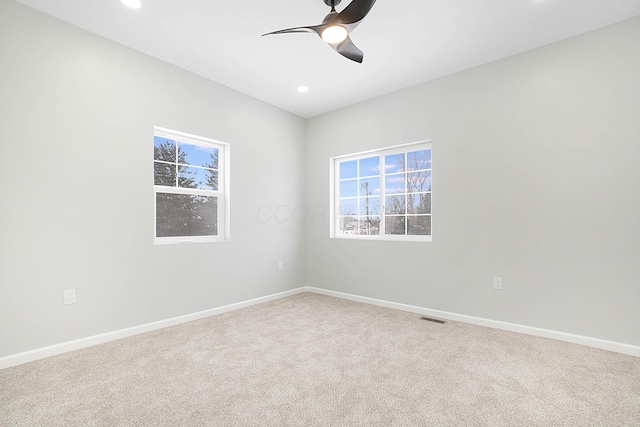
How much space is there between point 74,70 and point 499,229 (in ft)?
13.5

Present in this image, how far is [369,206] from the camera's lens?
422 centimetres

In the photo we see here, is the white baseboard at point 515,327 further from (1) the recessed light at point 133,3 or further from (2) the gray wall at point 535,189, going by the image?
A: (1) the recessed light at point 133,3

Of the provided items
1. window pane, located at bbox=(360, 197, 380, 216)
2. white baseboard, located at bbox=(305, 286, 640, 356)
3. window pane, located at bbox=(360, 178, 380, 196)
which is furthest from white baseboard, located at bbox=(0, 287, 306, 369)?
window pane, located at bbox=(360, 178, 380, 196)

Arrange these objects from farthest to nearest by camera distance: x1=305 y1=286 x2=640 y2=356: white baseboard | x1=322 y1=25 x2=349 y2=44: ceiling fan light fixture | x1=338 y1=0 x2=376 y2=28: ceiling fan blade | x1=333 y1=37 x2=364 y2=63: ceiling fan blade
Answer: x1=305 y1=286 x2=640 y2=356: white baseboard
x1=333 y1=37 x2=364 y2=63: ceiling fan blade
x1=322 y1=25 x2=349 y2=44: ceiling fan light fixture
x1=338 y1=0 x2=376 y2=28: ceiling fan blade

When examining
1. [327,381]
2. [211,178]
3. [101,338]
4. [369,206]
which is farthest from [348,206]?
[101,338]

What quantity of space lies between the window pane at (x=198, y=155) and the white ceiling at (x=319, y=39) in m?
0.81

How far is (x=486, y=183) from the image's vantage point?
316 centimetres

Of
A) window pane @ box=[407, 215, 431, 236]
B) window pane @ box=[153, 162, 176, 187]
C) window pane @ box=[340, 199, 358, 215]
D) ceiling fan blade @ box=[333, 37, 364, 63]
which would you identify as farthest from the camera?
window pane @ box=[340, 199, 358, 215]

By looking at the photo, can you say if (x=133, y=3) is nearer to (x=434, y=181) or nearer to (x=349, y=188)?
(x=349, y=188)

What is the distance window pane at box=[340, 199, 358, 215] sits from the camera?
438 cm

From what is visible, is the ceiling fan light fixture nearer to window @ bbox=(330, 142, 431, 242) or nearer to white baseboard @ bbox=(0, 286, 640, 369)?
window @ bbox=(330, 142, 431, 242)

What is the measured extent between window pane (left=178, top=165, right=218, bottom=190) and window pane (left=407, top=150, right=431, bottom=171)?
240 cm

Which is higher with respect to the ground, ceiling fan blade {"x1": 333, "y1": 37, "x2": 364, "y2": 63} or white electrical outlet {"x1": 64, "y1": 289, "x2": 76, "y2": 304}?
ceiling fan blade {"x1": 333, "y1": 37, "x2": 364, "y2": 63}

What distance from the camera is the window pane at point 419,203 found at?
12.0 ft
